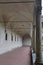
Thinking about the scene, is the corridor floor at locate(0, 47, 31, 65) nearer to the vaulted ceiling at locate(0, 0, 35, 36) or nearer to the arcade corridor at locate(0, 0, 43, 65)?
the arcade corridor at locate(0, 0, 43, 65)

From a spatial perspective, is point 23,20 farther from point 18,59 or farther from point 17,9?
point 18,59

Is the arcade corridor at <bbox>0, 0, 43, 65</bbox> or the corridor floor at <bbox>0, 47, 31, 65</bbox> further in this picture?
the corridor floor at <bbox>0, 47, 31, 65</bbox>

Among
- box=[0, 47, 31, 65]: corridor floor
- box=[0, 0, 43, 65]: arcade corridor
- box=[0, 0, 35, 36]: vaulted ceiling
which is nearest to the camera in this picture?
box=[0, 0, 43, 65]: arcade corridor

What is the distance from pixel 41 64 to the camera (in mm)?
2588

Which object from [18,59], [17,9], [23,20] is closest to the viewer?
[18,59]

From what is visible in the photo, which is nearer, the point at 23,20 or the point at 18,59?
the point at 18,59

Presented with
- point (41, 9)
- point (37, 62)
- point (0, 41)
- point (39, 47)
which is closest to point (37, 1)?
point (41, 9)

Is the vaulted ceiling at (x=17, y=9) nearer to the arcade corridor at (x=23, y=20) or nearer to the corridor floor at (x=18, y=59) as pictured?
the arcade corridor at (x=23, y=20)

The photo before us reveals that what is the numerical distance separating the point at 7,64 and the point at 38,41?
1315 mm

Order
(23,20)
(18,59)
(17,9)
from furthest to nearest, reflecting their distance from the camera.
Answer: (23,20) → (17,9) → (18,59)

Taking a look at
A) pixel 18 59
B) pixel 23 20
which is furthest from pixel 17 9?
pixel 23 20

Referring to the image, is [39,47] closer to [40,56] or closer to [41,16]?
[40,56]

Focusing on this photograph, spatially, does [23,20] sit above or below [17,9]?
below

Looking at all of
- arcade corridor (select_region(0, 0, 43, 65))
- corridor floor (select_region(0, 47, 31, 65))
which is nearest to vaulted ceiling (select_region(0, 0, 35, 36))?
arcade corridor (select_region(0, 0, 43, 65))
